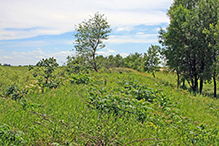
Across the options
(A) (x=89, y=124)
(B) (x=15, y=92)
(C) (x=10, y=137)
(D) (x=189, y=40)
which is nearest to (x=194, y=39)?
(D) (x=189, y=40)

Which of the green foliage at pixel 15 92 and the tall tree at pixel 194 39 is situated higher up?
the tall tree at pixel 194 39

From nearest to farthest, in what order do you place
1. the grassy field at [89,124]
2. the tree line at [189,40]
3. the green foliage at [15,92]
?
the grassy field at [89,124]
the green foliage at [15,92]
the tree line at [189,40]

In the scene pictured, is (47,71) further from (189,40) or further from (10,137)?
(189,40)

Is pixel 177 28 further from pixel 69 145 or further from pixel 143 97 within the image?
pixel 69 145

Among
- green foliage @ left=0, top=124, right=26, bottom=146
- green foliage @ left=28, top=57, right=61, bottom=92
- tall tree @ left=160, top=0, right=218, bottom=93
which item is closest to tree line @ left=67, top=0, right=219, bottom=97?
tall tree @ left=160, top=0, right=218, bottom=93

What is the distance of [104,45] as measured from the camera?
18016 mm

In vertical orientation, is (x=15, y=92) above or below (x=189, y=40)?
below

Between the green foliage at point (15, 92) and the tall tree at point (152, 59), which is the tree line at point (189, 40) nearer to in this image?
the tall tree at point (152, 59)

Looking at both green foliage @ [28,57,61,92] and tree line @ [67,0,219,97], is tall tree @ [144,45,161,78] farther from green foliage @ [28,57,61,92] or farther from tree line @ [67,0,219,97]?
green foliage @ [28,57,61,92]

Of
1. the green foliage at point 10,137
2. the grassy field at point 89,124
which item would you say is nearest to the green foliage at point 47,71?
the grassy field at point 89,124

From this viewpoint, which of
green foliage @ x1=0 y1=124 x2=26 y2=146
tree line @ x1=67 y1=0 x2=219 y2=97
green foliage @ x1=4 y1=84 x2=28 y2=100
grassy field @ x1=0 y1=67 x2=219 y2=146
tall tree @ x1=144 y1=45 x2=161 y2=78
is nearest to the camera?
green foliage @ x1=0 y1=124 x2=26 y2=146

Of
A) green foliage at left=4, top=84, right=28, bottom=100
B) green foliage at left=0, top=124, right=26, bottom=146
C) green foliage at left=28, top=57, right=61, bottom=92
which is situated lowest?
green foliage at left=0, top=124, right=26, bottom=146

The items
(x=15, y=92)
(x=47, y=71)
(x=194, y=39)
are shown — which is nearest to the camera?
(x=15, y=92)

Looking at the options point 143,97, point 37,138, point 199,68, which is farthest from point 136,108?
point 199,68
